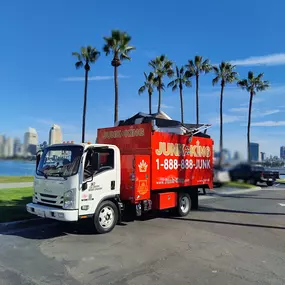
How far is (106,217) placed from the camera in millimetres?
7867

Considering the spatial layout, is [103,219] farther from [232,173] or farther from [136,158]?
[232,173]

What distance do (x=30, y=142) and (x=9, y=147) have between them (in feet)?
7.42

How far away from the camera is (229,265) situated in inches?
219

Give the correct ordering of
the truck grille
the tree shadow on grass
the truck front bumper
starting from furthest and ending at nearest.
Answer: the tree shadow on grass, the truck grille, the truck front bumper

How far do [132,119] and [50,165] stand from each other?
3934 mm

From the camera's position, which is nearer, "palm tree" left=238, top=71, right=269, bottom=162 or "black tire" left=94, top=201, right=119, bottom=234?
"black tire" left=94, top=201, right=119, bottom=234

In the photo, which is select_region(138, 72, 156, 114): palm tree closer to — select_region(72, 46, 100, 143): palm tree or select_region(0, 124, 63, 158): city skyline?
select_region(72, 46, 100, 143): palm tree

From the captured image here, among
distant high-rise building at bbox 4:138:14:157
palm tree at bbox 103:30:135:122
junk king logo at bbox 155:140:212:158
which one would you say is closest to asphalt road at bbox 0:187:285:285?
junk king logo at bbox 155:140:212:158

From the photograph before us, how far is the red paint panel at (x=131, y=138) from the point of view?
355 inches

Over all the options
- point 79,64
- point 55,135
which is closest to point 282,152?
point 55,135

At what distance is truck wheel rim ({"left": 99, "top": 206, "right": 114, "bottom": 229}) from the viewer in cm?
773

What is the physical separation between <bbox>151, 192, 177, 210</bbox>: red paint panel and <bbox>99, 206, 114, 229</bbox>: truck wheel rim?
171 centimetres

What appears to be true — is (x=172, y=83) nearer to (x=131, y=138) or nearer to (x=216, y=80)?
(x=216, y=80)

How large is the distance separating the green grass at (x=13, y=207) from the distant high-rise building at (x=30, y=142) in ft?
6.17
